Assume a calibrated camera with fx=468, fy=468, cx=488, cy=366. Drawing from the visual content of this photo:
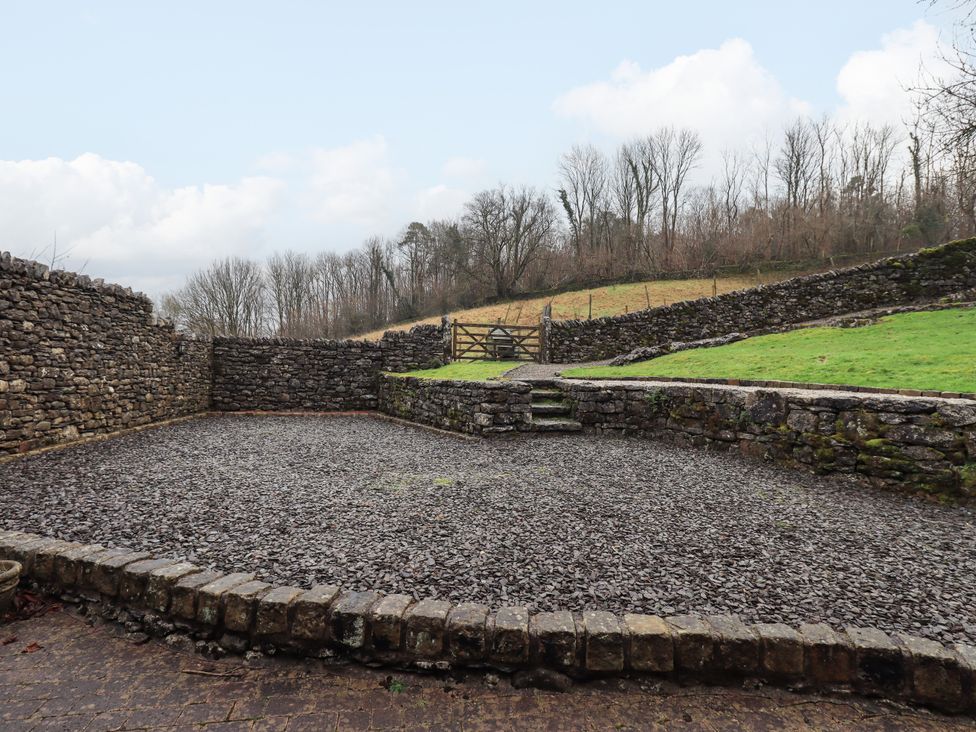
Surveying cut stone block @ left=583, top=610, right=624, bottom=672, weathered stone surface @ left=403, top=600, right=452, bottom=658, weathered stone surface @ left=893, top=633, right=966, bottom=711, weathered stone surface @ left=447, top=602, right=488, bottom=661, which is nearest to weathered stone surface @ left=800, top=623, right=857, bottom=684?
weathered stone surface @ left=893, top=633, right=966, bottom=711

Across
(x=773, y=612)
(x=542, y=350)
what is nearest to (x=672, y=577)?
(x=773, y=612)

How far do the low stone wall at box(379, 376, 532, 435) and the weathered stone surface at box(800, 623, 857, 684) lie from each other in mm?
6512

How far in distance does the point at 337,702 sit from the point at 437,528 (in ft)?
5.91

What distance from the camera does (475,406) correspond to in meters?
9.03

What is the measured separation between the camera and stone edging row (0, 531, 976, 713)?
2244 millimetres

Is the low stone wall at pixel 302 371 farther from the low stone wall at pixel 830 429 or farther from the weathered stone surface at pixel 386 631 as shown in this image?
the weathered stone surface at pixel 386 631

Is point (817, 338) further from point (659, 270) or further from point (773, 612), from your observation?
point (659, 270)

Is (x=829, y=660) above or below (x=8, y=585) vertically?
below

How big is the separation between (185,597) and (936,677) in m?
3.89

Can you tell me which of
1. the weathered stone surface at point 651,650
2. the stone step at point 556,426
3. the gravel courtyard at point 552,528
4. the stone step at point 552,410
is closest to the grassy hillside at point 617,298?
the stone step at point 552,410

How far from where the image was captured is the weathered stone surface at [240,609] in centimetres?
259

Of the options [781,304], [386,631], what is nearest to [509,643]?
[386,631]

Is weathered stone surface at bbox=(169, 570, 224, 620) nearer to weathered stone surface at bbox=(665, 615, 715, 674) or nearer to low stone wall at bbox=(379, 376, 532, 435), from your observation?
weathered stone surface at bbox=(665, 615, 715, 674)

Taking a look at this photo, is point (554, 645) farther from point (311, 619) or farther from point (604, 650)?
point (311, 619)
